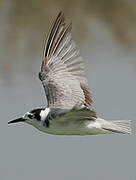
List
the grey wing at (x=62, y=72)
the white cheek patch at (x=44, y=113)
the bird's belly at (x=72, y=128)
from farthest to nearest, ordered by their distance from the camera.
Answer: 1. the grey wing at (x=62, y=72)
2. the white cheek patch at (x=44, y=113)
3. the bird's belly at (x=72, y=128)

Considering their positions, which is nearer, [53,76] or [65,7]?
[53,76]

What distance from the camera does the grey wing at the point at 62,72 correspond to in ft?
27.1

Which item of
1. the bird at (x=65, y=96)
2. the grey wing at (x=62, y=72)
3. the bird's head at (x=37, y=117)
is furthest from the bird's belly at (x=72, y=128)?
the grey wing at (x=62, y=72)

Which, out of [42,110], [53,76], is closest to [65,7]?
[53,76]

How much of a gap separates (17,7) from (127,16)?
1.35 metres

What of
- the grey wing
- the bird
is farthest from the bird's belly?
the grey wing

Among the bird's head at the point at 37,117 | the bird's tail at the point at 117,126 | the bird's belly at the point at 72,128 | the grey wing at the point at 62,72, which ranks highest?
the grey wing at the point at 62,72

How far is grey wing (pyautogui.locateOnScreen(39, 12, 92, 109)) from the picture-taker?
8.25 m

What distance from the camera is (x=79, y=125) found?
7.46 m

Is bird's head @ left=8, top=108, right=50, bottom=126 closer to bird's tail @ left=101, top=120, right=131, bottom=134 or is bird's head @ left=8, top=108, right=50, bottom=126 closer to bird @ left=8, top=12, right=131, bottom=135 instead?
bird @ left=8, top=12, right=131, bottom=135

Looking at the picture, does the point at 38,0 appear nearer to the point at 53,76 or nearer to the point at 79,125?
the point at 53,76

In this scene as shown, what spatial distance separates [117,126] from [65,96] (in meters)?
0.77

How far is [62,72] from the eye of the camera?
8.61 meters

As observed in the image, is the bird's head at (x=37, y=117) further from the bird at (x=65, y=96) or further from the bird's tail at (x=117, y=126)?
the bird's tail at (x=117, y=126)
